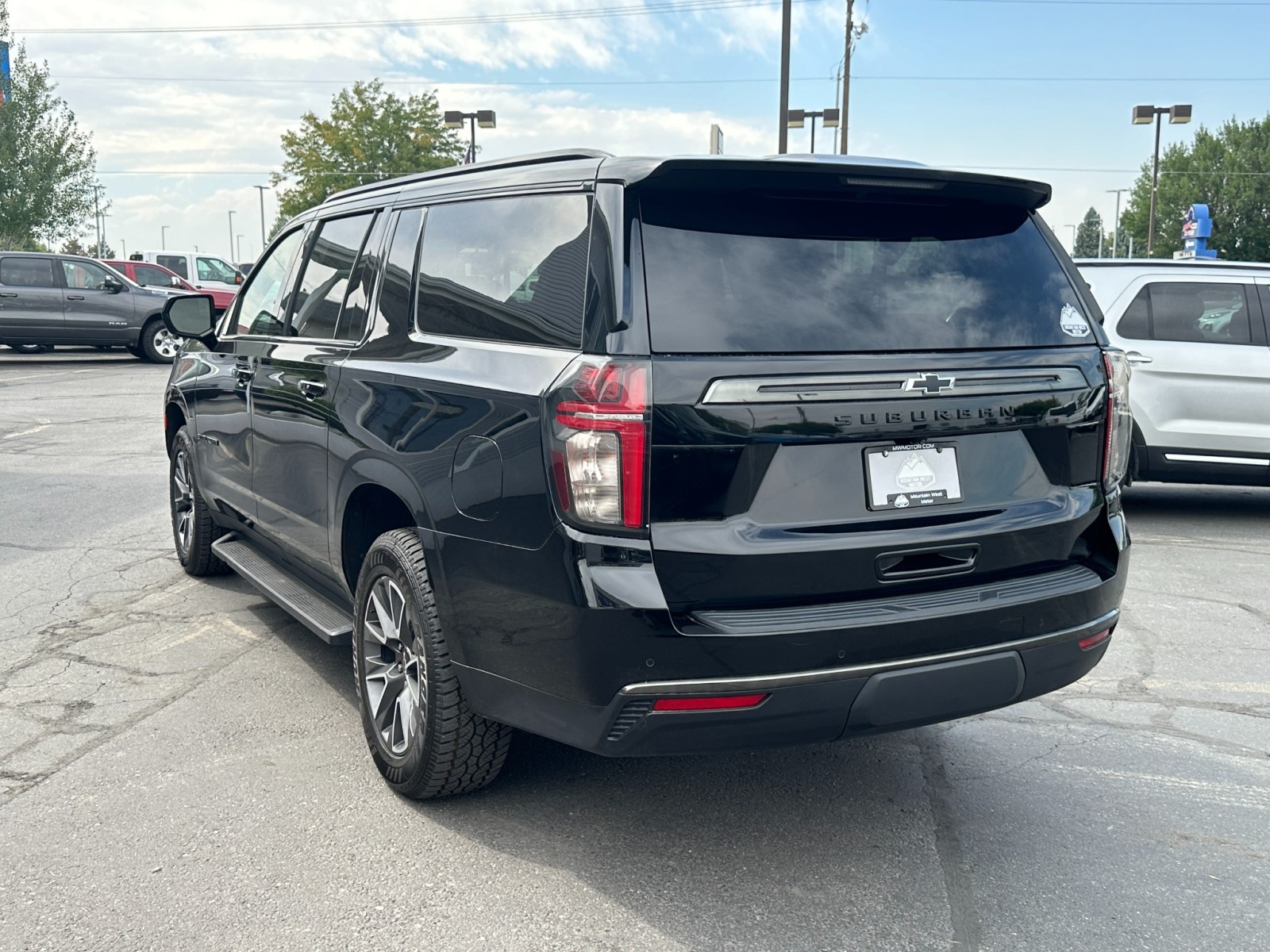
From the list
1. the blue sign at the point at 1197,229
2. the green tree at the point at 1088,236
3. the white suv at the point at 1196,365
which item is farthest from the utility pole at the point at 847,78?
the green tree at the point at 1088,236

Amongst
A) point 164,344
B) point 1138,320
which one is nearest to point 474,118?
point 164,344

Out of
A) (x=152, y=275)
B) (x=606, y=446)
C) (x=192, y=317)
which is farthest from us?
(x=152, y=275)

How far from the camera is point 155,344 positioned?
21500 millimetres

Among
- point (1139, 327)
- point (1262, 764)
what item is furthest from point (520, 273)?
point (1139, 327)

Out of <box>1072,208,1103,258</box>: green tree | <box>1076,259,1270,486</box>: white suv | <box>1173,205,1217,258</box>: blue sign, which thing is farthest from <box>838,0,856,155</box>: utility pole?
<box>1072,208,1103,258</box>: green tree

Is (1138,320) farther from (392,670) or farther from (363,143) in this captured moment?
(363,143)

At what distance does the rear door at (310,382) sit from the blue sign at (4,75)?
32.7 metres

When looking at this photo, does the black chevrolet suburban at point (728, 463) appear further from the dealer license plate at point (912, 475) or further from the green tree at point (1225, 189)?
the green tree at point (1225, 189)

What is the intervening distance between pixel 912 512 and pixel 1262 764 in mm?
1942

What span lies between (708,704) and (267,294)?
3.27 m

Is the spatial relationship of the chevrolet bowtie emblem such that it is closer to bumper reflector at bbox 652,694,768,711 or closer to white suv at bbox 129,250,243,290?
bumper reflector at bbox 652,694,768,711

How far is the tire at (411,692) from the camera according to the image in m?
3.35

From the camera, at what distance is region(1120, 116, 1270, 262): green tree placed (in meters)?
62.1

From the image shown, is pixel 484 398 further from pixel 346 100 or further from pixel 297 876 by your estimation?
pixel 346 100
